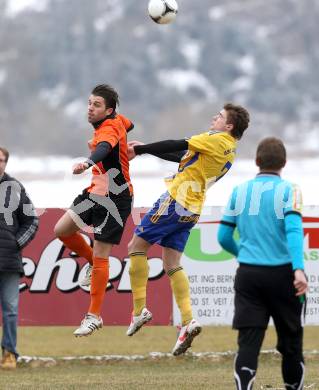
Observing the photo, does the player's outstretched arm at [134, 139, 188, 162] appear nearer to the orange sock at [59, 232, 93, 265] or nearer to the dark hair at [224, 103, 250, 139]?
the dark hair at [224, 103, 250, 139]

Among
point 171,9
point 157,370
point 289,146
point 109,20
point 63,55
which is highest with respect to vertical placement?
point 109,20

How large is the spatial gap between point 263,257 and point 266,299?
1.07 feet

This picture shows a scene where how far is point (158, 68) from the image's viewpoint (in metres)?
81.4

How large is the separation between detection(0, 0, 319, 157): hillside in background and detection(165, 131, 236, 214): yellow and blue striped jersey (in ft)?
133

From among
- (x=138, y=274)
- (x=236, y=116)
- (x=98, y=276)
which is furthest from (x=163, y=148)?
(x=98, y=276)

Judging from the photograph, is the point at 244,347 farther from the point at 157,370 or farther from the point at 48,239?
the point at 48,239

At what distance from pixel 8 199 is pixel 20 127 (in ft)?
171

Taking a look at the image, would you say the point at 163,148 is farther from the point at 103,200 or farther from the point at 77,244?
the point at 77,244

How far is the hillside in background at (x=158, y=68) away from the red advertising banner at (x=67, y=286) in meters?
37.0

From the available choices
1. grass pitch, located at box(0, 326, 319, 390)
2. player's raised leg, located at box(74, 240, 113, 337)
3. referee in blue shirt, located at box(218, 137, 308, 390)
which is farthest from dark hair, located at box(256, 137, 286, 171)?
grass pitch, located at box(0, 326, 319, 390)

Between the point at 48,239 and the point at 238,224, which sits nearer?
the point at 238,224

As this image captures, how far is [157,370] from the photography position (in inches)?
473

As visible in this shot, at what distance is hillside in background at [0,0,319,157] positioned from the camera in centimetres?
6462

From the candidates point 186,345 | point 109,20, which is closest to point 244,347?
point 186,345
